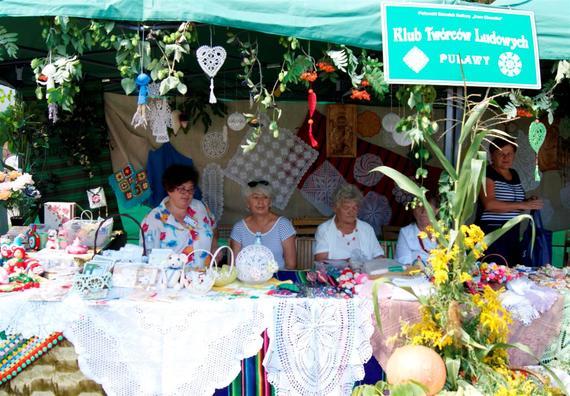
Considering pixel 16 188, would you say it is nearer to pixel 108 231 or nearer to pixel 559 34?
pixel 108 231

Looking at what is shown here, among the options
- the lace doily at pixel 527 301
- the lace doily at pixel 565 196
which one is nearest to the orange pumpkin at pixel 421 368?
the lace doily at pixel 527 301

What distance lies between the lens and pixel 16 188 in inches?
154

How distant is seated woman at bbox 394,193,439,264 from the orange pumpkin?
1661 mm

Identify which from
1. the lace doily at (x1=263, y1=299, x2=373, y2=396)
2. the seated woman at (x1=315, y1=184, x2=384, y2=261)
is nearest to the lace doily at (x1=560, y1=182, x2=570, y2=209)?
the seated woman at (x1=315, y1=184, x2=384, y2=261)

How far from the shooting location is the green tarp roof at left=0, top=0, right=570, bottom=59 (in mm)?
2756

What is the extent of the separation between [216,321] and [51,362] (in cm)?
85

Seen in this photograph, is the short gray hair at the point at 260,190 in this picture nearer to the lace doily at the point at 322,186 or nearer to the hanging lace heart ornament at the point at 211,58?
the hanging lace heart ornament at the point at 211,58

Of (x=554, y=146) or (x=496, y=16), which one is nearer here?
(x=496, y=16)

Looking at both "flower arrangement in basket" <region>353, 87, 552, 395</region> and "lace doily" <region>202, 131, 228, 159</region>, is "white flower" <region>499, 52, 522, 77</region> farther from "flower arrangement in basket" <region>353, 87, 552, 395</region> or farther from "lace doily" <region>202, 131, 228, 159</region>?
"lace doily" <region>202, 131, 228, 159</region>

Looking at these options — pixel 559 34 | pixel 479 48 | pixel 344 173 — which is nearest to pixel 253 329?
pixel 479 48

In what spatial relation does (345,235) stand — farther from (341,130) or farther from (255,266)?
(341,130)

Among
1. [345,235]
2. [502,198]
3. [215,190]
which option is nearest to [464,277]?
[345,235]

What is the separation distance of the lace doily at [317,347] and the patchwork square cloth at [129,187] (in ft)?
10.4

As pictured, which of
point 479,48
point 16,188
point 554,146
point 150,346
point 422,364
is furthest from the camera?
point 554,146
